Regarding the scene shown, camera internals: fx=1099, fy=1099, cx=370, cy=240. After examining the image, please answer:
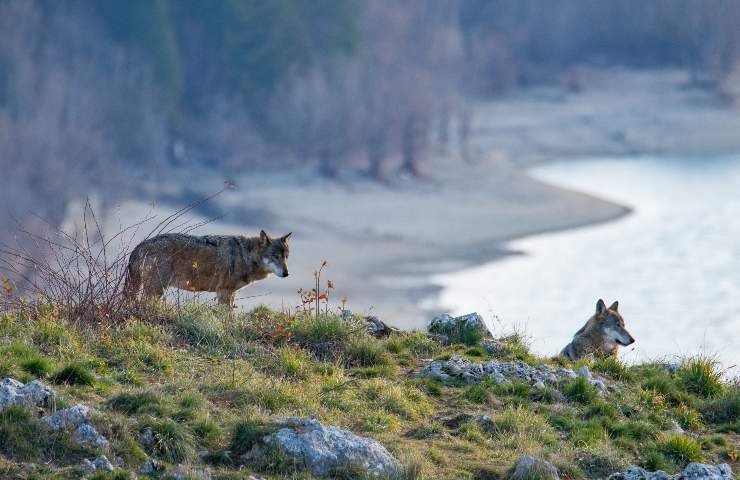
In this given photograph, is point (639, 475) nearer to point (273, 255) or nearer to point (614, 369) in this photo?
point (614, 369)

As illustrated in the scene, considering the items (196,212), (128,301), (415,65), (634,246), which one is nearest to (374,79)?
(415,65)

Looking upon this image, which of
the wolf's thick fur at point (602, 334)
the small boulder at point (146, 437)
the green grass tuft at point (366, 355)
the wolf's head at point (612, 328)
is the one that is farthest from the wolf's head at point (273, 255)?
the small boulder at point (146, 437)

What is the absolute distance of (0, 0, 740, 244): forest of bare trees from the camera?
58125 mm

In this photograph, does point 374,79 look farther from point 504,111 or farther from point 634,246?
point 634,246

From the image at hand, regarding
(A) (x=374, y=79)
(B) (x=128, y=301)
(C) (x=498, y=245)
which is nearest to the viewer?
(B) (x=128, y=301)

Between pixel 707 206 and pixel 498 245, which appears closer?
pixel 498 245

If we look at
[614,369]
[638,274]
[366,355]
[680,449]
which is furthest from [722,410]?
[638,274]

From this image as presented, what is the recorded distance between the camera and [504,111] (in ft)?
245

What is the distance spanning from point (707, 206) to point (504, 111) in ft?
78.5

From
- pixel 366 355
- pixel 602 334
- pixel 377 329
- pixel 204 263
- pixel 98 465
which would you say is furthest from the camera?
pixel 602 334

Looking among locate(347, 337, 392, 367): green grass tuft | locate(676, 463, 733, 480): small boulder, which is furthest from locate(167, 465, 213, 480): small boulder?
locate(676, 463, 733, 480): small boulder

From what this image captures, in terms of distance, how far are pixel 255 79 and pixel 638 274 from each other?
36688mm

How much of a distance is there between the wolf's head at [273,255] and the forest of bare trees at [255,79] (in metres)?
32.6

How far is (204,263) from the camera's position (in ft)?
41.2
